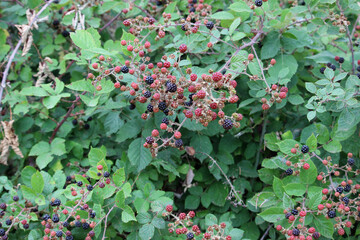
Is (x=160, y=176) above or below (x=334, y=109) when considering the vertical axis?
below

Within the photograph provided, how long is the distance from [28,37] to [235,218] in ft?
7.22

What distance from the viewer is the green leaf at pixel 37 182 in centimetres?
235

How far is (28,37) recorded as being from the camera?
9.68 feet

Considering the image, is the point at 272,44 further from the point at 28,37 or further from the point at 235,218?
the point at 28,37

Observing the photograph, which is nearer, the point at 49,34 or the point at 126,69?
the point at 126,69

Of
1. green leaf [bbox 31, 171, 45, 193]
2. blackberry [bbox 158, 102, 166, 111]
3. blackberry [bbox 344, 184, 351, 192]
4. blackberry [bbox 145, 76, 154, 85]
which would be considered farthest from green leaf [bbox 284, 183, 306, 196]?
green leaf [bbox 31, 171, 45, 193]

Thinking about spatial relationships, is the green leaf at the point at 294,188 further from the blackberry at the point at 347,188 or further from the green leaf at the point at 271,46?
the green leaf at the point at 271,46

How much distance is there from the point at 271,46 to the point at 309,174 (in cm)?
96

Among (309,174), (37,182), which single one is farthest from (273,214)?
(37,182)

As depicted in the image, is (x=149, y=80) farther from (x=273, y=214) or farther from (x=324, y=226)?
(x=324, y=226)

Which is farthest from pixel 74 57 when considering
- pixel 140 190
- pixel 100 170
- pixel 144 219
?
pixel 144 219

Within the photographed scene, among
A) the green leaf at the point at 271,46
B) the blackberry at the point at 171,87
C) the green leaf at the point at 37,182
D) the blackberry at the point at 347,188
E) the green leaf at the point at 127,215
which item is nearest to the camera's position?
the blackberry at the point at 171,87

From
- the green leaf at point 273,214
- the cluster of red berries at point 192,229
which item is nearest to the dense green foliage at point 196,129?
the green leaf at point 273,214

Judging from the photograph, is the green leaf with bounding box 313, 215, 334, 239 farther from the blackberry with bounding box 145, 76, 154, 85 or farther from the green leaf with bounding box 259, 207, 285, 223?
the blackberry with bounding box 145, 76, 154, 85
